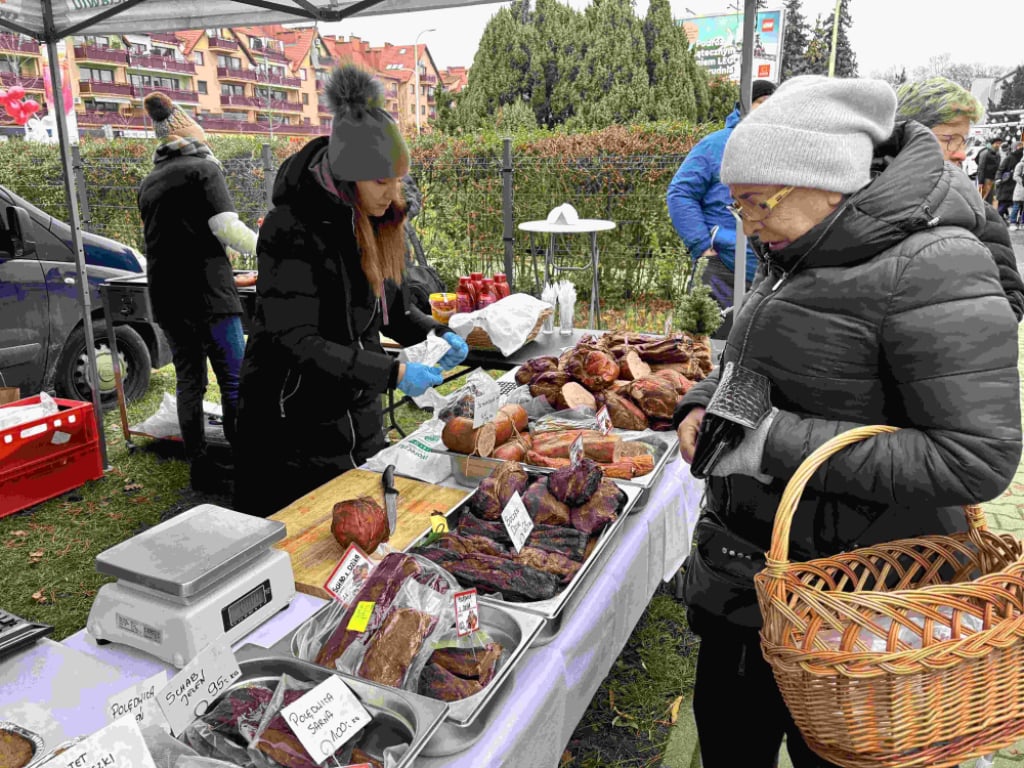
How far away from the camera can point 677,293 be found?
9.27m

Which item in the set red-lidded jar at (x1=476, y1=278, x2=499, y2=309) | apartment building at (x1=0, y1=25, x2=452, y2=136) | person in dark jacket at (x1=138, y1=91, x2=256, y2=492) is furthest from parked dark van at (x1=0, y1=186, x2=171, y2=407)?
apartment building at (x1=0, y1=25, x2=452, y2=136)

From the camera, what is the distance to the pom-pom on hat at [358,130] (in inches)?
83.7

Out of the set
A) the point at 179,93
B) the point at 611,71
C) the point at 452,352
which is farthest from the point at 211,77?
the point at 452,352

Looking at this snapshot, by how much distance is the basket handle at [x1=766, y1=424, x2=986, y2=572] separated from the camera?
1175 mm

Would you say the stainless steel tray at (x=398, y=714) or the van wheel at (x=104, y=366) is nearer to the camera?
the stainless steel tray at (x=398, y=714)

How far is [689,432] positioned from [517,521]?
47 cm

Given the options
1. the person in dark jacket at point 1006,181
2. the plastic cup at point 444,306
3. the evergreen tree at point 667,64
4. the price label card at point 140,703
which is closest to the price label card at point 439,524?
the price label card at point 140,703

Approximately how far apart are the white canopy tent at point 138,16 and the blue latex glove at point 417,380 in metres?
1.66

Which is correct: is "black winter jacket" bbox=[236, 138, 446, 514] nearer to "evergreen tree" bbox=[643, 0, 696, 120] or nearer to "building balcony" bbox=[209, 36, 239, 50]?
"evergreen tree" bbox=[643, 0, 696, 120]

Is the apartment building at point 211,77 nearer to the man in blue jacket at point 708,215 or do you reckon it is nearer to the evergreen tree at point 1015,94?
the evergreen tree at point 1015,94

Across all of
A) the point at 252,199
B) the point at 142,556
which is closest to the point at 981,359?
the point at 142,556

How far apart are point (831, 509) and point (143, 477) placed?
15.7 ft

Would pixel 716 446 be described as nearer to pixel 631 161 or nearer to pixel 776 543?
pixel 776 543

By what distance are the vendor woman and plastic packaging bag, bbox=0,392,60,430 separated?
248 cm
